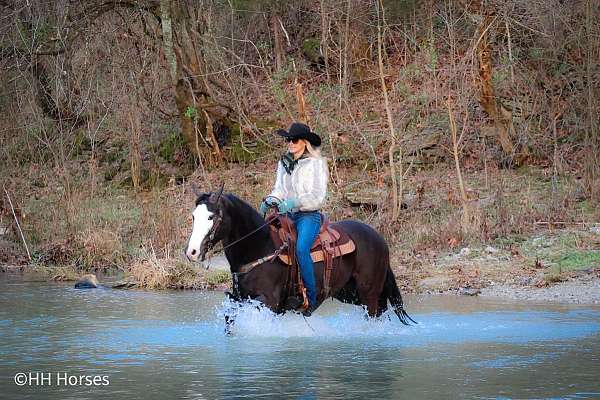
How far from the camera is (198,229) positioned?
378 inches

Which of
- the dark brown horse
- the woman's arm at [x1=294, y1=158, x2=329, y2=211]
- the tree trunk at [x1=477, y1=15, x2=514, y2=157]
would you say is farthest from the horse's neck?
the tree trunk at [x1=477, y1=15, x2=514, y2=157]

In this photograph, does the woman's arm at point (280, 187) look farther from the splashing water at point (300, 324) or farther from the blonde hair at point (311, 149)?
the splashing water at point (300, 324)

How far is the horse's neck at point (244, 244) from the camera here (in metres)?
10.1

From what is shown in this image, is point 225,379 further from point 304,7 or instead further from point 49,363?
point 304,7

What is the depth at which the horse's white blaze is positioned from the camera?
9.50 meters

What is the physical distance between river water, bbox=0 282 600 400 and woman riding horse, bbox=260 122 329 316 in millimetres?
651

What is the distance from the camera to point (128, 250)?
19016 mm

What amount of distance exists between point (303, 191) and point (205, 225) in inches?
44.5

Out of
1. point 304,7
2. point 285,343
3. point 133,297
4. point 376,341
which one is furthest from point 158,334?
point 304,7

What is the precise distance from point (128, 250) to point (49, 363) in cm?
997

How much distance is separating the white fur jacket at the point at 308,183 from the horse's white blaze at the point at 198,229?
934mm

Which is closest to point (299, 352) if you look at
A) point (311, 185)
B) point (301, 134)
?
point (311, 185)

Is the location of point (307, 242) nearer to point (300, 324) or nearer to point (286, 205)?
point (286, 205)

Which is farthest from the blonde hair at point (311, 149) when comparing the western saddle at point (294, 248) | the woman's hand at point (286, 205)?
the western saddle at point (294, 248)
